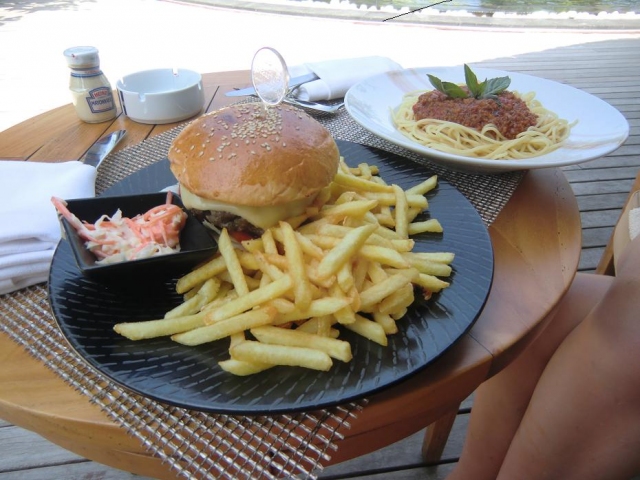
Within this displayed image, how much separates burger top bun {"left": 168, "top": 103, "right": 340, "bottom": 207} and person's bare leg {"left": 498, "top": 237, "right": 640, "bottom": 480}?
110cm

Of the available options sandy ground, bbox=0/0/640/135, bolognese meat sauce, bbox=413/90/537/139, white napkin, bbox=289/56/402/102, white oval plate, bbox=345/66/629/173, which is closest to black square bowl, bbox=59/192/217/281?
white oval plate, bbox=345/66/629/173

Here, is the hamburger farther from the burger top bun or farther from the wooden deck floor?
the wooden deck floor

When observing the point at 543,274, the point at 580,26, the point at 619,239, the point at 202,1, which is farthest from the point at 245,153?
the point at 202,1

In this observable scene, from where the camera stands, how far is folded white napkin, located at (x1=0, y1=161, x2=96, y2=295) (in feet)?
4.90

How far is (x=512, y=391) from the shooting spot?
77.1 inches

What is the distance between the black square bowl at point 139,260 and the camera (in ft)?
4.59

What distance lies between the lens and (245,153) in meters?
1.63

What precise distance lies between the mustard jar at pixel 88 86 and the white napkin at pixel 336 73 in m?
1.09

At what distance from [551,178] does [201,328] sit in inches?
70.8

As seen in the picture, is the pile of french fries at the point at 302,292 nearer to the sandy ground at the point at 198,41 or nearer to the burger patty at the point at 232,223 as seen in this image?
the burger patty at the point at 232,223

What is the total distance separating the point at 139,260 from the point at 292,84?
183 centimetres

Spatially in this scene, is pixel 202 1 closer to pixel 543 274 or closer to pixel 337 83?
pixel 337 83

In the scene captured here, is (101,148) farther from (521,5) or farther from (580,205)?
(521,5)

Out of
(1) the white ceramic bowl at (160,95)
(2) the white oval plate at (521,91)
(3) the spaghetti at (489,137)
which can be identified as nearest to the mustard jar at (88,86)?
(1) the white ceramic bowl at (160,95)
